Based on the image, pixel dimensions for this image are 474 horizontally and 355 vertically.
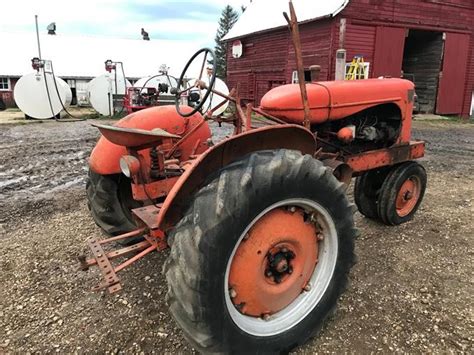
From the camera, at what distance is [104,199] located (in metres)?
2.75

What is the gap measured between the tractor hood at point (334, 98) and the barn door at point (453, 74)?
12.4 m

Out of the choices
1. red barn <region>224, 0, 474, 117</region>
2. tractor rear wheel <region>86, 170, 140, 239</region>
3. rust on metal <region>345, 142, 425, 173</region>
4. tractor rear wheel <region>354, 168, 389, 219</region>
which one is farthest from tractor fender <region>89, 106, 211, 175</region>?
red barn <region>224, 0, 474, 117</region>

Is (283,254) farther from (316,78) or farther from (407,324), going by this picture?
(316,78)

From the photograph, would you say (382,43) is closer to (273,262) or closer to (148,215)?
(148,215)

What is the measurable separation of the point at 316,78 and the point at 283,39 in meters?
12.2

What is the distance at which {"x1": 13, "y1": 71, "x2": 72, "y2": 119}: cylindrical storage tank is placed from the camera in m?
13.2

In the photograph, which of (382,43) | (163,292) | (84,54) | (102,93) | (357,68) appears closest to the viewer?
(163,292)

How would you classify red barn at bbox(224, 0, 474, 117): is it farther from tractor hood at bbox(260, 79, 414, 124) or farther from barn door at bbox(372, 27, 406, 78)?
tractor hood at bbox(260, 79, 414, 124)

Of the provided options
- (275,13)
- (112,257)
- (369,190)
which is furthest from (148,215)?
(275,13)

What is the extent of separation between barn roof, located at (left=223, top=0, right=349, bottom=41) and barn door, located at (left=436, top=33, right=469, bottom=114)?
4777 millimetres


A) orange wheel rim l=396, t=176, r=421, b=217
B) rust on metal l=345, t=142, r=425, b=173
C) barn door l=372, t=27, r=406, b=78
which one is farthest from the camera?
barn door l=372, t=27, r=406, b=78

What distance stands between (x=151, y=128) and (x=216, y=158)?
1189mm

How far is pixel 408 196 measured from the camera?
354 cm

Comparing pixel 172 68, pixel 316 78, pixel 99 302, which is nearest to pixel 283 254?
pixel 99 302
